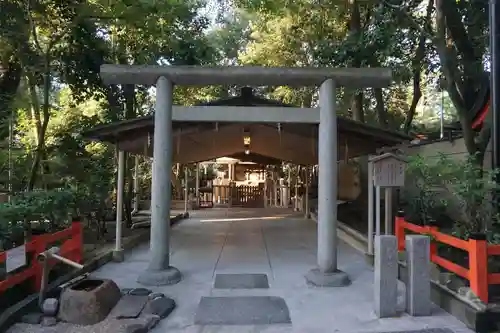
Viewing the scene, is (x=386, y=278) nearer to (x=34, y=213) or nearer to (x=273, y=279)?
(x=273, y=279)

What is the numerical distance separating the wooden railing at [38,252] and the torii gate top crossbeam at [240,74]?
2538mm

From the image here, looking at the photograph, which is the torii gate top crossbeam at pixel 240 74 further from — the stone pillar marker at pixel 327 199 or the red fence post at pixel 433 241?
the red fence post at pixel 433 241

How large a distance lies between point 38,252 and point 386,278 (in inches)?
174

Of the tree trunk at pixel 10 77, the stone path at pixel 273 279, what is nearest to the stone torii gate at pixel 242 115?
the stone path at pixel 273 279

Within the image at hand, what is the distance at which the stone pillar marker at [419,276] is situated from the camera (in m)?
4.95

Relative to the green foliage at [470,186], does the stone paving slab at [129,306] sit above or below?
below

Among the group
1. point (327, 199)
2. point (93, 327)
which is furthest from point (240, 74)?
point (93, 327)

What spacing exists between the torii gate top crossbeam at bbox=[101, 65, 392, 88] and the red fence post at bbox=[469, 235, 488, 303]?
3.03 metres

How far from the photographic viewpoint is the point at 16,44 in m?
8.54

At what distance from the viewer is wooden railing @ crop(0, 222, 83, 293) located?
478 centimetres

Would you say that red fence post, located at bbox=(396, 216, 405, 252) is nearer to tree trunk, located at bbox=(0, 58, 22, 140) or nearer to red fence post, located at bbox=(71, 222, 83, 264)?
red fence post, located at bbox=(71, 222, 83, 264)

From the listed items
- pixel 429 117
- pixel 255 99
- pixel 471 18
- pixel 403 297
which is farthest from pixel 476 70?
pixel 429 117

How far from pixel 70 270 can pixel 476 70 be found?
338 inches

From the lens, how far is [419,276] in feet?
16.2
